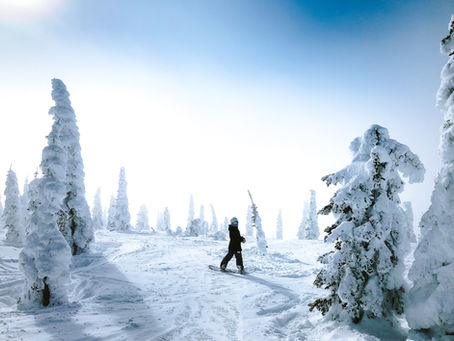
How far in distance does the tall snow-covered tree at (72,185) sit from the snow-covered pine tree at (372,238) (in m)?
16.1

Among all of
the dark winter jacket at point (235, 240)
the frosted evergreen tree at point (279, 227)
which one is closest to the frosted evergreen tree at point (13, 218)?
the dark winter jacket at point (235, 240)

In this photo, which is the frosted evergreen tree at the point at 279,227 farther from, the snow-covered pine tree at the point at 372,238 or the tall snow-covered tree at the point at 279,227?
the snow-covered pine tree at the point at 372,238

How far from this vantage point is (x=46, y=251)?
23.9 feet

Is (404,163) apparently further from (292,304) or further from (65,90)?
(65,90)

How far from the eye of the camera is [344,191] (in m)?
4.62

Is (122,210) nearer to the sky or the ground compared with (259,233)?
nearer to the sky

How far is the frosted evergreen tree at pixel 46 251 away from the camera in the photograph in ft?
22.4

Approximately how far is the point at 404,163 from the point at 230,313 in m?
4.76

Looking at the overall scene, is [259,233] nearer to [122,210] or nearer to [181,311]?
[181,311]

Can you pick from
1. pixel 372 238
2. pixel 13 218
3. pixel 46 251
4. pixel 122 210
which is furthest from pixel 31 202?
pixel 122 210

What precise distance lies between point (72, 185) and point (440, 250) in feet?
62.3

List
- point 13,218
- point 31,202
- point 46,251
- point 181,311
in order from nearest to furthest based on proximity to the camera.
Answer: point 181,311, point 46,251, point 31,202, point 13,218

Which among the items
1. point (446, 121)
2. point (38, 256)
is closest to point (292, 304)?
point (446, 121)

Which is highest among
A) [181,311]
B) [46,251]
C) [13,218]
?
[46,251]
